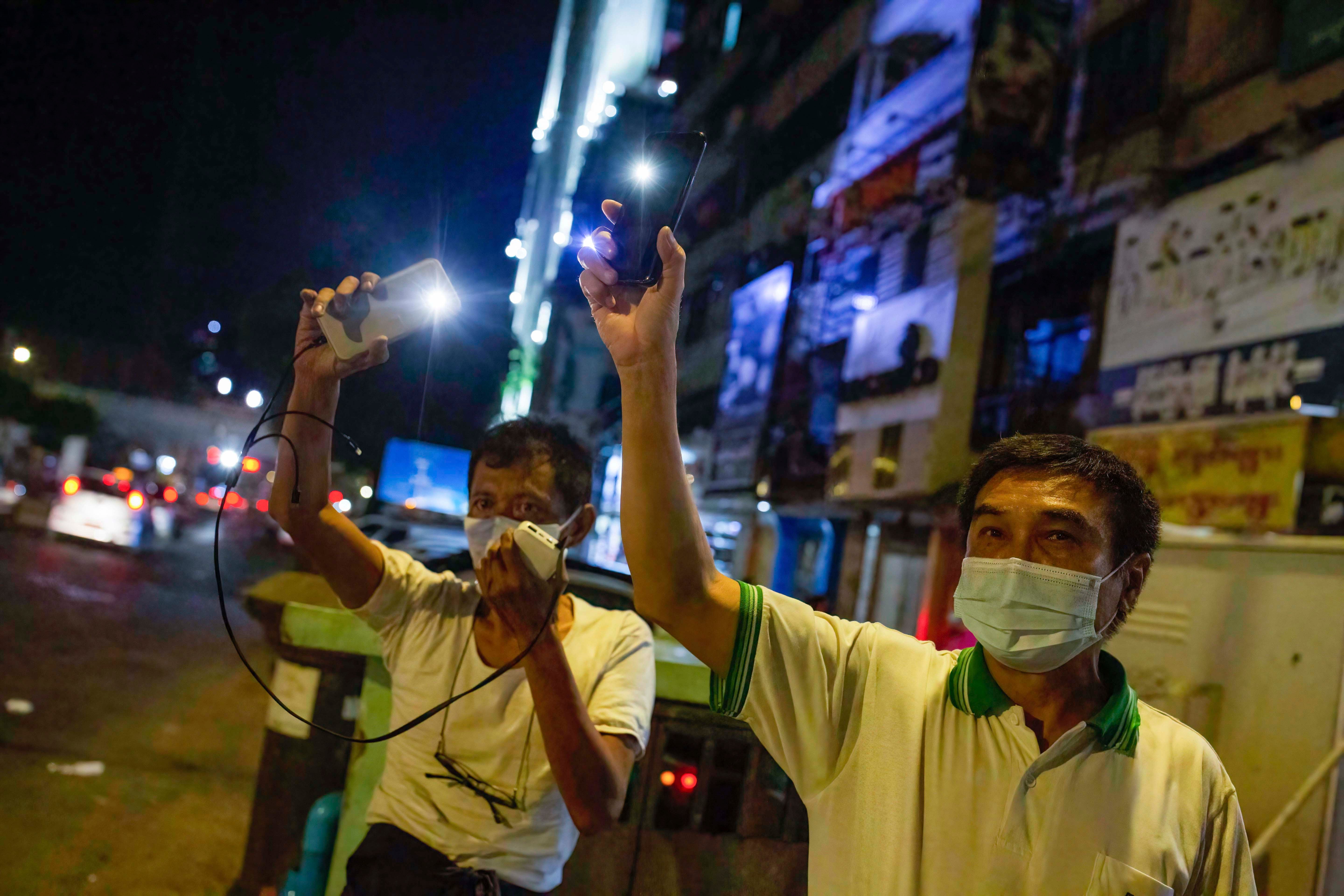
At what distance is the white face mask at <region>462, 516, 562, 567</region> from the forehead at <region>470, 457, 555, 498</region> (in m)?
0.08

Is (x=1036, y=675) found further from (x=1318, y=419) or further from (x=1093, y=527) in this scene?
(x=1318, y=419)

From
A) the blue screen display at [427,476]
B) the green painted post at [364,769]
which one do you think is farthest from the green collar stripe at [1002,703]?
the green painted post at [364,769]

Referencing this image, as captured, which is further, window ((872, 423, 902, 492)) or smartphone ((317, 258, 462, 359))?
window ((872, 423, 902, 492))

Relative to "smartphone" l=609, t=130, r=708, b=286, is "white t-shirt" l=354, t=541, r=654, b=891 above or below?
below

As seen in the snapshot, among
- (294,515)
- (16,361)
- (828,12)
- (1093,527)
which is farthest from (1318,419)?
(16,361)

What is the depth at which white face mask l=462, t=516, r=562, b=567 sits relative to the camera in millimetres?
2162

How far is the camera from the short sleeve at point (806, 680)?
1.43 metres

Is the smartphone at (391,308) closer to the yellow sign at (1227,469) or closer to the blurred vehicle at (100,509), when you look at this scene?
the yellow sign at (1227,469)

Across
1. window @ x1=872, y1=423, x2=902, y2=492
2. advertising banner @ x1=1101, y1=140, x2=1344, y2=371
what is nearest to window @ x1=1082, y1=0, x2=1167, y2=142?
advertising banner @ x1=1101, y1=140, x2=1344, y2=371

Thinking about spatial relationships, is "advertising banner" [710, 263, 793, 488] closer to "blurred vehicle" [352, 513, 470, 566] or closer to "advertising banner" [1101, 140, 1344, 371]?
"blurred vehicle" [352, 513, 470, 566]

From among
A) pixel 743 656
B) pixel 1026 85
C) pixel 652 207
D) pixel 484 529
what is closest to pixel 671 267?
pixel 652 207

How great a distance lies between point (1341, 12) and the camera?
7480 millimetres

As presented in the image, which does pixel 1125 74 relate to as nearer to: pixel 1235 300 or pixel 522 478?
pixel 1235 300

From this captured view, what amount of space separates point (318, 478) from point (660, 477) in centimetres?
123
